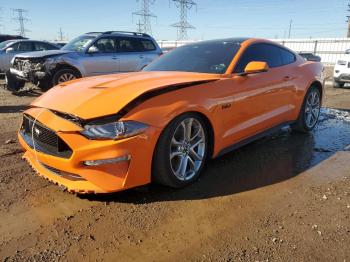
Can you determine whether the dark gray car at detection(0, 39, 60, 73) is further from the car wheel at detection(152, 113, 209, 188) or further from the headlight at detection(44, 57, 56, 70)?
the car wheel at detection(152, 113, 209, 188)

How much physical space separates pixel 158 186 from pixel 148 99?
0.98 metres

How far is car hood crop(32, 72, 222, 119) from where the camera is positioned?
3.33 meters

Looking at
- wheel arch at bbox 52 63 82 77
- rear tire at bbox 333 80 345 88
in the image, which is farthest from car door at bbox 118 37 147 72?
rear tire at bbox 333 80 345 88

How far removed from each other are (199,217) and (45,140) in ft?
5.19

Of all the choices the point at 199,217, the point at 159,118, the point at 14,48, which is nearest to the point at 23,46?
the point at 14,48

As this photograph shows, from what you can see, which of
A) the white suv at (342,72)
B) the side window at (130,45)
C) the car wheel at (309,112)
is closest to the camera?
the car wheel at (309,112)

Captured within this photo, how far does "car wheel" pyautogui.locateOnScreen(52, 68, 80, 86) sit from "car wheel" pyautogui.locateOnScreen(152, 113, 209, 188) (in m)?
6.81

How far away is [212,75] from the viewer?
4285 millimetres

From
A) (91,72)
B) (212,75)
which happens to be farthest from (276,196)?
(91,72)

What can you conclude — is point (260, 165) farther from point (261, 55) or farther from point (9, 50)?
point (9, 50)

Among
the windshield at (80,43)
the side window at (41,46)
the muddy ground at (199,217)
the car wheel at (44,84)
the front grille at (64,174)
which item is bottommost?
the car wheel at (44,84)

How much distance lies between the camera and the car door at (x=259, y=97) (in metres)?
4.30

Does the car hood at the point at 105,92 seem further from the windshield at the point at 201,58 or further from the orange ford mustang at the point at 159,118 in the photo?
the windshield at the point at 201,58

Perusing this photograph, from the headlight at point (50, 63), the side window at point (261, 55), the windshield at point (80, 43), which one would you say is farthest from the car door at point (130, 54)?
the side window at point (261, 55)
